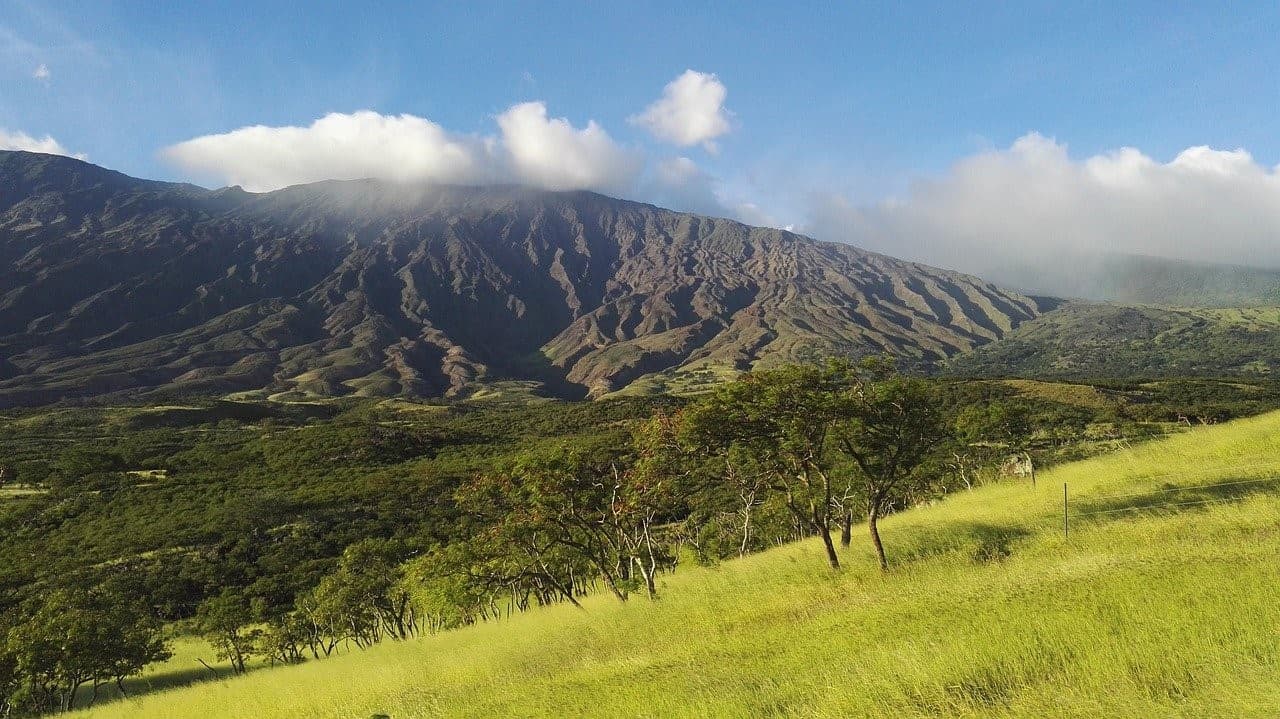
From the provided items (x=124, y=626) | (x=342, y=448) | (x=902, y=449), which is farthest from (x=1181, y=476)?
(x=342, y=448)

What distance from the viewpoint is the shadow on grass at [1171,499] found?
15.1 m

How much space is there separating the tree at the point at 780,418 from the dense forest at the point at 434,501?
0.07m

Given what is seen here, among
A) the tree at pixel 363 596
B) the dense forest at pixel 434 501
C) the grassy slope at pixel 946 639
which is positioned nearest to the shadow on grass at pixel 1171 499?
the grassy slope at pixel 946 639

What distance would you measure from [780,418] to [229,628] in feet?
167

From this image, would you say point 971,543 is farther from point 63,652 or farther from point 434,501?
point 434,501

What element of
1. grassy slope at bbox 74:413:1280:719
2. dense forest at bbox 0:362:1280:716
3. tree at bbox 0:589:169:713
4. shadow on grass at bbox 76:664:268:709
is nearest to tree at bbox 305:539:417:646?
dense forest at bbox 0:362:1280:716

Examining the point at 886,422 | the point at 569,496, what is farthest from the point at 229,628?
the point at 886,422

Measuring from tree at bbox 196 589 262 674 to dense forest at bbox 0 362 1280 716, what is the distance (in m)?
0.29

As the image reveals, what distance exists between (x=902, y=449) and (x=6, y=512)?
11327 centimetres

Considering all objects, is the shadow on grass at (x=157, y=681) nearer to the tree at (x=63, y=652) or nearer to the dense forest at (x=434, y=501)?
the dense forest at (x=434, y=501)

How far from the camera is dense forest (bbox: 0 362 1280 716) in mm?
17875

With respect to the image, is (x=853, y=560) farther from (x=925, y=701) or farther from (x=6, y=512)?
(x=6, y=512)

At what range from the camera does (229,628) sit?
155 feet

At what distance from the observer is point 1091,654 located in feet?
22.1
